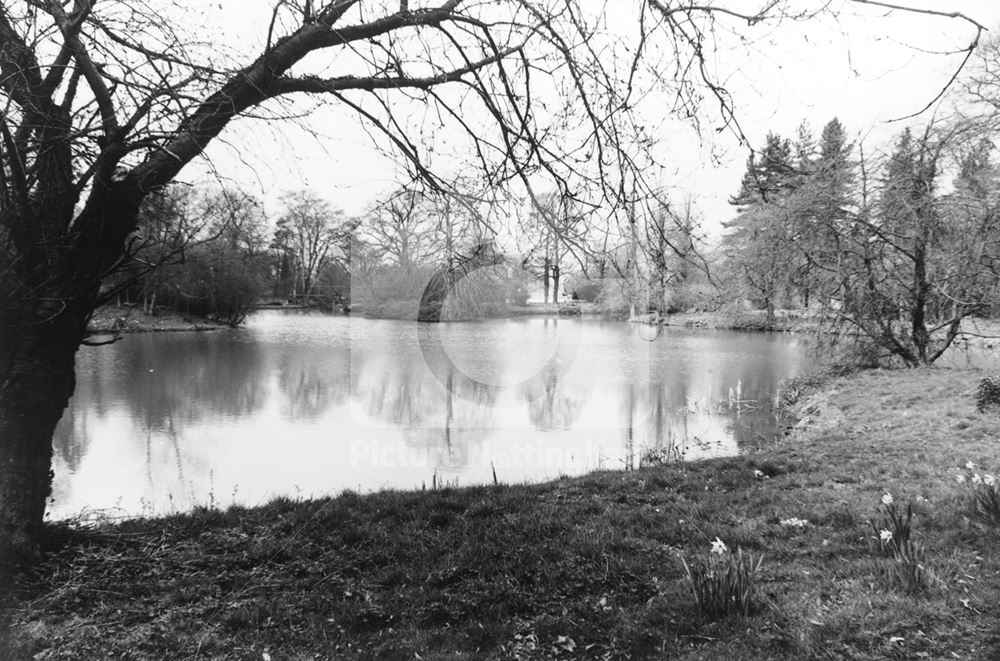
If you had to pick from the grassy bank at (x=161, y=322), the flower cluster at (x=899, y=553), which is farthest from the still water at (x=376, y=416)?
the grassy bank at (x=161, y=322)

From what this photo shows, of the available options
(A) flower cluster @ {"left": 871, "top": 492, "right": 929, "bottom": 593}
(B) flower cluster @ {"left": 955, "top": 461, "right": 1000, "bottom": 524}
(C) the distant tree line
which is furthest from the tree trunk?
(C) the distant tree line

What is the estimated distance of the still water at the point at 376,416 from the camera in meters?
6.80

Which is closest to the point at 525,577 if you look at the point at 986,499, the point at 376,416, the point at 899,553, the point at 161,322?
the point at 899,553

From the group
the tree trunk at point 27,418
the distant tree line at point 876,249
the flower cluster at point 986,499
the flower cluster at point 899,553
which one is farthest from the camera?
the distant tree line at point 876,249

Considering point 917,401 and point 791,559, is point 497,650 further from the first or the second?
Answer: point 917,401

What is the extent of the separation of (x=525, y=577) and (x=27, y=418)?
10.4 feet

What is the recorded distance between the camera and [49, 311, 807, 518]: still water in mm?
6805

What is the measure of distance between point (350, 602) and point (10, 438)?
2.25m

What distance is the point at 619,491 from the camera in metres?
5.11

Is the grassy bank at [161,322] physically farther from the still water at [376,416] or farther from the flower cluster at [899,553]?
the flower cluster at [899,553]

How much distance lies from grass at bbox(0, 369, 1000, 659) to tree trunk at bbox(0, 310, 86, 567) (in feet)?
0.89

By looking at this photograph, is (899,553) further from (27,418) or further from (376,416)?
(376,416)

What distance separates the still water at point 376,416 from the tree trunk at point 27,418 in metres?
2.41

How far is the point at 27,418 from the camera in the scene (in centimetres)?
322
